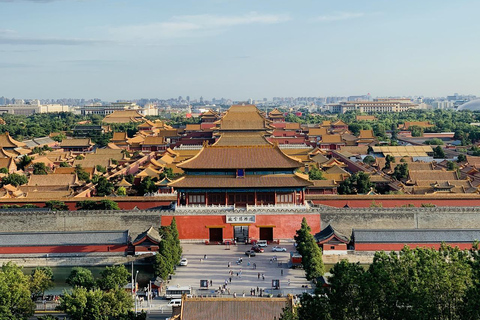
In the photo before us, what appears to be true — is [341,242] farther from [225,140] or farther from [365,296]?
[225,140]

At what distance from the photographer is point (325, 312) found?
53.2 feet

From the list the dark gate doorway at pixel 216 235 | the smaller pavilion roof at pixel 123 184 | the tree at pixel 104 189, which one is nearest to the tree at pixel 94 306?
the dark gate doorway at pixel 216 235

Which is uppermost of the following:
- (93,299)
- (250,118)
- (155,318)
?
(250,118)

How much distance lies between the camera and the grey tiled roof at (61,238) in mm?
32031

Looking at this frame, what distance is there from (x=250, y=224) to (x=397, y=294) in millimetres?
18467

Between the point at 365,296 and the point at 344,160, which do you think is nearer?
the point at 365,296

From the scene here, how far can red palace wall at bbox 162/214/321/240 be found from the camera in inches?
1348

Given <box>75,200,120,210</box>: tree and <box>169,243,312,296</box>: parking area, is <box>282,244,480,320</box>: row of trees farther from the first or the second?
<box>75,200,120,210</box>: tree

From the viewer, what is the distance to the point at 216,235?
34.7 meters

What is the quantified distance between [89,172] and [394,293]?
41662 mm

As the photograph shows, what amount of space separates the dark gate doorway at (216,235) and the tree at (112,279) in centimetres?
1010

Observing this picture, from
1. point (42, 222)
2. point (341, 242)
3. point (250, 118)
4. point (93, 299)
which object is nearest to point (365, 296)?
point (93, 299)

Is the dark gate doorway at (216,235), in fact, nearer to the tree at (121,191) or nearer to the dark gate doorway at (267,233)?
the dark gate doorway at (267,233)

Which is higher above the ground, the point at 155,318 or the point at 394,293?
the point at 394,293
